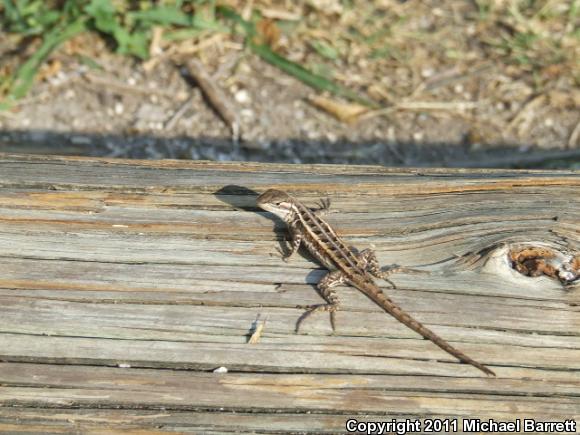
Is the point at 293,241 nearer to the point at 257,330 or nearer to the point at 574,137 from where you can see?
the point at 257,330

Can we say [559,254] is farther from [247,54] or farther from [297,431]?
[247,54]

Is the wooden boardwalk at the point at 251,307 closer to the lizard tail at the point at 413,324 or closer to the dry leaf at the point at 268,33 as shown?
the lizard tail at the point at 413,324

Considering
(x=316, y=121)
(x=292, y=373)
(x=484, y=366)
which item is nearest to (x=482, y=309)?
(x=484, y=366)

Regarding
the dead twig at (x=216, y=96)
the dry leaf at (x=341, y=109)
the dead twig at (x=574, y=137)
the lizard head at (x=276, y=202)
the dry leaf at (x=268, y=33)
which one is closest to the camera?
the lizard head at (x=276, y=202)

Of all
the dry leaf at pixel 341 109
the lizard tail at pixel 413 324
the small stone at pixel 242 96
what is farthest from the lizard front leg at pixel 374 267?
the small stone at pixel 242 96

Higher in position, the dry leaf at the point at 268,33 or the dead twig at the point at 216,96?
the dry leaf at the point at 268,33

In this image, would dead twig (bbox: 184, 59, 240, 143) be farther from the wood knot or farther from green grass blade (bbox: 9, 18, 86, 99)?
the wood knot

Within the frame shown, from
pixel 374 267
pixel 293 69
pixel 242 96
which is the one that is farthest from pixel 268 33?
pixel 374 267
